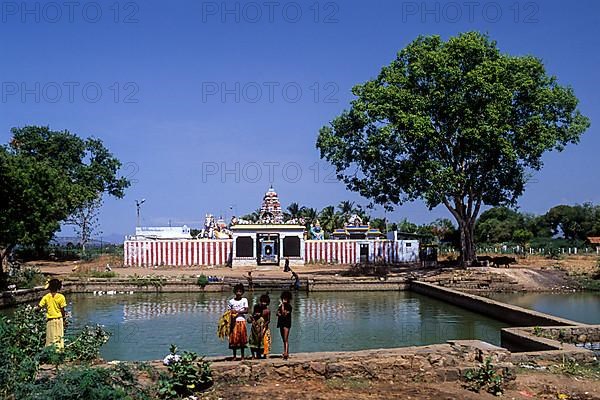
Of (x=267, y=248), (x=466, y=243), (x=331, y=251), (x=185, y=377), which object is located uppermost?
(x=466, y=243)

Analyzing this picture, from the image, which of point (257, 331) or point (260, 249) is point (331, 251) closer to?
point (260, 249)

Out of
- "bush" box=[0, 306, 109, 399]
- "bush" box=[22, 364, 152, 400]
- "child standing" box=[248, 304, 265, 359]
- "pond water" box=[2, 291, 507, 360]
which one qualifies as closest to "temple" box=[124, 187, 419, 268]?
"pond water" box=[2, 291, 507, 360]

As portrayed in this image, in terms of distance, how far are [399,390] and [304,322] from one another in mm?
9029

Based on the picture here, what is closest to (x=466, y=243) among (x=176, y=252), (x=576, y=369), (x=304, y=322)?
(x=304, y=322)

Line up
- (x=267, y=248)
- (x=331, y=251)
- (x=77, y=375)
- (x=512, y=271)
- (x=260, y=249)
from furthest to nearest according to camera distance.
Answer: (x=267, y=248), (x=260, y=249), (x=331, y=251), (x=512, y=271), (x=77, y=375)

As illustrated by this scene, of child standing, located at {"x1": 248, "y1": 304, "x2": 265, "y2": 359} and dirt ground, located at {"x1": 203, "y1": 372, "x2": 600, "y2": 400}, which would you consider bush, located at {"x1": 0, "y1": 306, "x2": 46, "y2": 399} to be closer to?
dirt ground, located at {"x1": 203, "y1": 372, "x2": 600, "y2": 400}

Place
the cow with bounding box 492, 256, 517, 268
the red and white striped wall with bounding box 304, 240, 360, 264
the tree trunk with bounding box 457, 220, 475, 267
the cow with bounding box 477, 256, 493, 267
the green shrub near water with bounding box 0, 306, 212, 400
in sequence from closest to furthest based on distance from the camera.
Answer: the green shrub near water with bounding box 0, 306, 212, 400 → the tree trunk with bounding box 457, 220, 475, 267 → the cow with bounding box 492, 256, 517, 268 → the cow with bounding box 477, 256, 493, 267 → the red and white striped wall with bounding box 304, 240, 360, 264

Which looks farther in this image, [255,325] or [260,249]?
[260,249]

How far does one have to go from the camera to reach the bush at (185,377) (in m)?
7.31

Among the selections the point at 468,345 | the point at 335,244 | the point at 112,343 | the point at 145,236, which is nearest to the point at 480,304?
the point at 468,345

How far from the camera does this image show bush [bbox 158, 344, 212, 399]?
7.31m

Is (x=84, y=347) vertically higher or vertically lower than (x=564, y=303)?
higher

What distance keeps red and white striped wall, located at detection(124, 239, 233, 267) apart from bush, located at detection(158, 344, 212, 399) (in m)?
30.4

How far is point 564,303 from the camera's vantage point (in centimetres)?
2134
